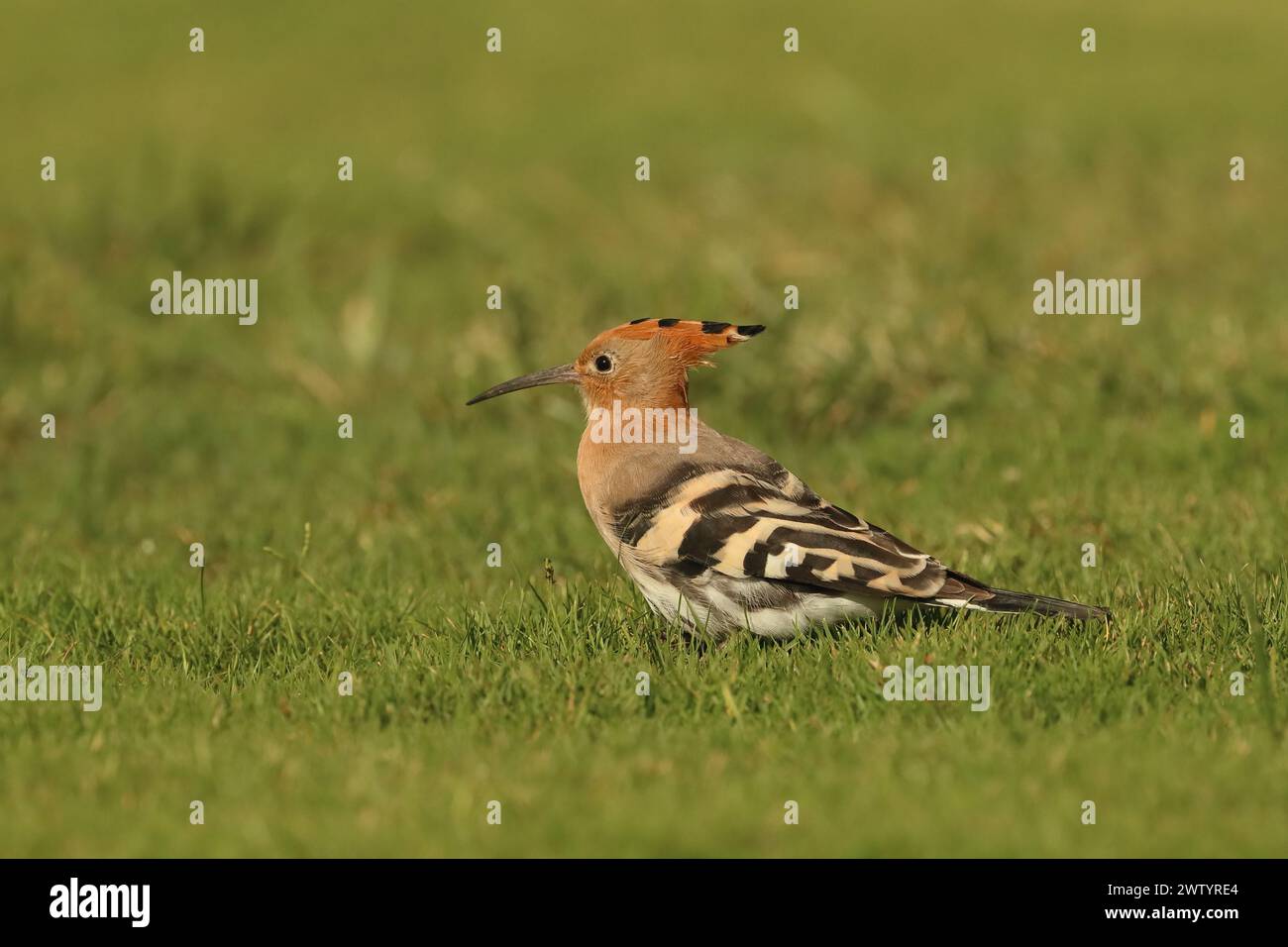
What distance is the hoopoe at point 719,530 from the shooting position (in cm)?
503

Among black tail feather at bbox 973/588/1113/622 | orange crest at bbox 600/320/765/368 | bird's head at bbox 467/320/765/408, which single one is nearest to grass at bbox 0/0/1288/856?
black tail feather at bbox 973/588/1113/622

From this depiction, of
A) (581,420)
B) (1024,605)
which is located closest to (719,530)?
(1024,605)

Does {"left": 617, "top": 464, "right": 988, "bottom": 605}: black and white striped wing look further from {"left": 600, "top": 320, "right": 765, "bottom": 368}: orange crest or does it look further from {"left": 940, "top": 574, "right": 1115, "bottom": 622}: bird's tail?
{"left": 600, "top": 320, "right": 765, "bottom": 368}: orange crest

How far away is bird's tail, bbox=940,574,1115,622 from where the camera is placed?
16.4 ft

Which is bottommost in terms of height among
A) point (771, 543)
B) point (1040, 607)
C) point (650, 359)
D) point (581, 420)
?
point (1040, 607)

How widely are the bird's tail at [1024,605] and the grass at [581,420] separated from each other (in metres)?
0.09

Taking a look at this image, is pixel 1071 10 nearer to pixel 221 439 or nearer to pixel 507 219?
pixel 507 219

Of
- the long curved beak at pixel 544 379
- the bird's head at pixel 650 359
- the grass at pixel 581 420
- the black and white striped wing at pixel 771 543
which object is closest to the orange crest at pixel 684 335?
the bird's head at pixel 650 359

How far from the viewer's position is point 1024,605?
502 centimetres

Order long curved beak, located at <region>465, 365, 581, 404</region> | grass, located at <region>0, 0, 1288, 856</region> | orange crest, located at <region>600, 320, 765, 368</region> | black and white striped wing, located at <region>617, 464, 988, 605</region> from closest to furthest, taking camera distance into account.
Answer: grass, located at <region>0, 0, 1288, 856</region> → black and white striped wing, located at <region>617, 464, 988, 605</region> → orange crest, located at <region>600, 320, 765, 368</region> → long curved beak, located at <region>465, 365, 581, 404</region>

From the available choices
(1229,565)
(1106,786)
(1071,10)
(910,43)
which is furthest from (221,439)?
(1071,10)

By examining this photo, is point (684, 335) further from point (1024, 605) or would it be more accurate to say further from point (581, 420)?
point (581, 420)

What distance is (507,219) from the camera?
1279cm

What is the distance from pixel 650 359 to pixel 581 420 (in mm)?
3294
